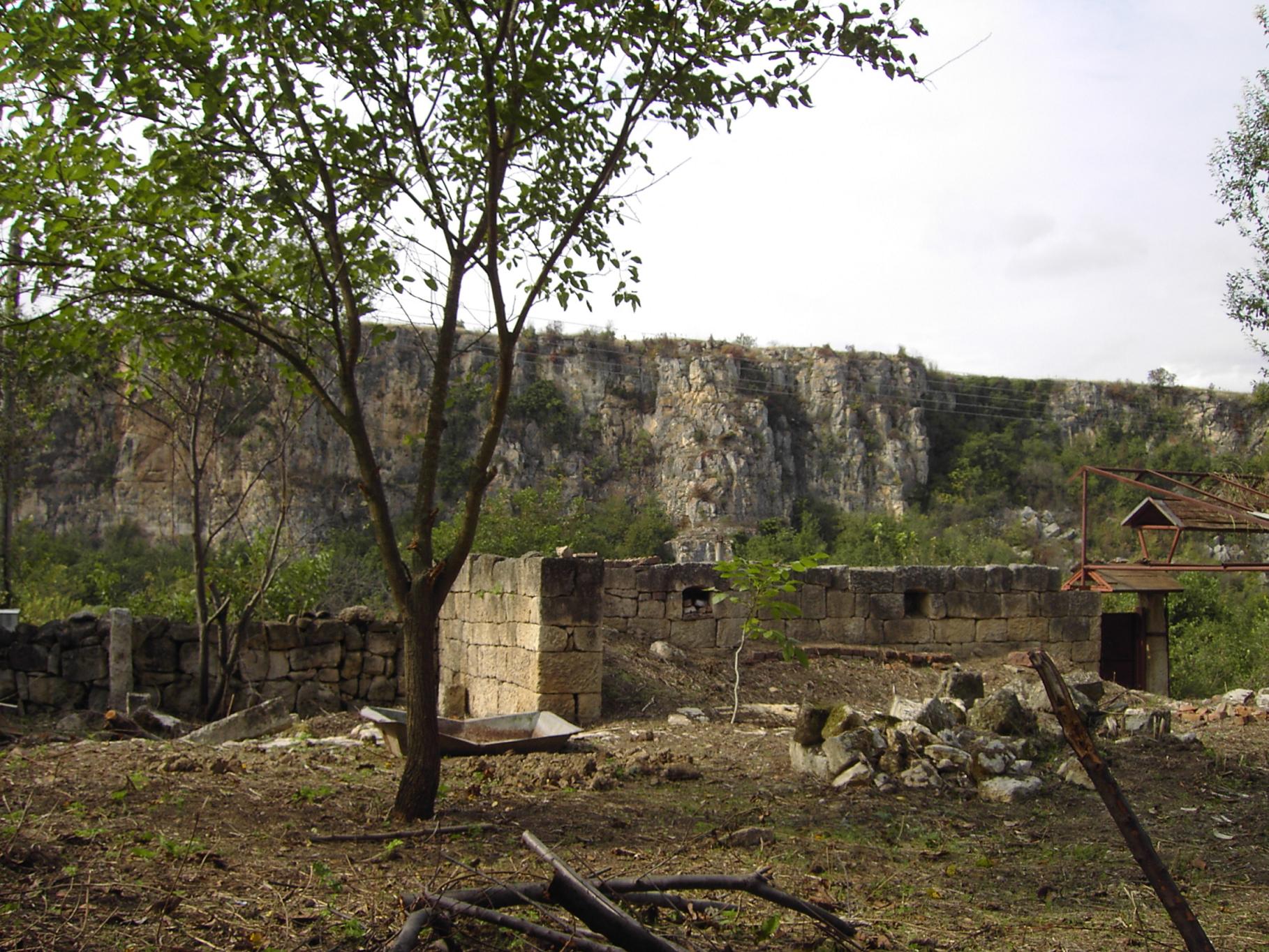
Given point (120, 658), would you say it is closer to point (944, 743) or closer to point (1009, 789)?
point (944, 743)

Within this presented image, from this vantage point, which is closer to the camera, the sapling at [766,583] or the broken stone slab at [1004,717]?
the broken stone slab at [1004,717]

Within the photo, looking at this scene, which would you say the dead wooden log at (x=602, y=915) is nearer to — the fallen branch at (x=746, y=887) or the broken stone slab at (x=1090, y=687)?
the fallen branch at (x=746, y=887)

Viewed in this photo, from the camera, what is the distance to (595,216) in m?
6.12

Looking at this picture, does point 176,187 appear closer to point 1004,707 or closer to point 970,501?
point 1004,707

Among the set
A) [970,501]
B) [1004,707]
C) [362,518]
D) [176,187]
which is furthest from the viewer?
[970,501]

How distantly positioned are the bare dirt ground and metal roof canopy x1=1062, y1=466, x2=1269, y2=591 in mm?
4680

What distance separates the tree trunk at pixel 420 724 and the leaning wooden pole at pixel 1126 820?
333 centimetres

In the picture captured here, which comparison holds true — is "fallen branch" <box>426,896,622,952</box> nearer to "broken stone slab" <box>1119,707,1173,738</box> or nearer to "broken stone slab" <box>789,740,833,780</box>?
"broken stone slab" <box>789,740,833,780</box>

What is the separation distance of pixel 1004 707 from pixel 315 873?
5.10 meters

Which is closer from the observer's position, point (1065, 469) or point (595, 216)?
point (595, 216)

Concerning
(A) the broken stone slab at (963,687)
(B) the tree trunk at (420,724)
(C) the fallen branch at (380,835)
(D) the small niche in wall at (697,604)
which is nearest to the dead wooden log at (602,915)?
(C) the fallen branch at (380,835)

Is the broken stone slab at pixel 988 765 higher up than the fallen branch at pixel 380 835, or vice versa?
the fallen branch at pixel 380 835

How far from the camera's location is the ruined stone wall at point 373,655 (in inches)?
366

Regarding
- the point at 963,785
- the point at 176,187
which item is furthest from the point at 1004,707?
the point at 176,187
